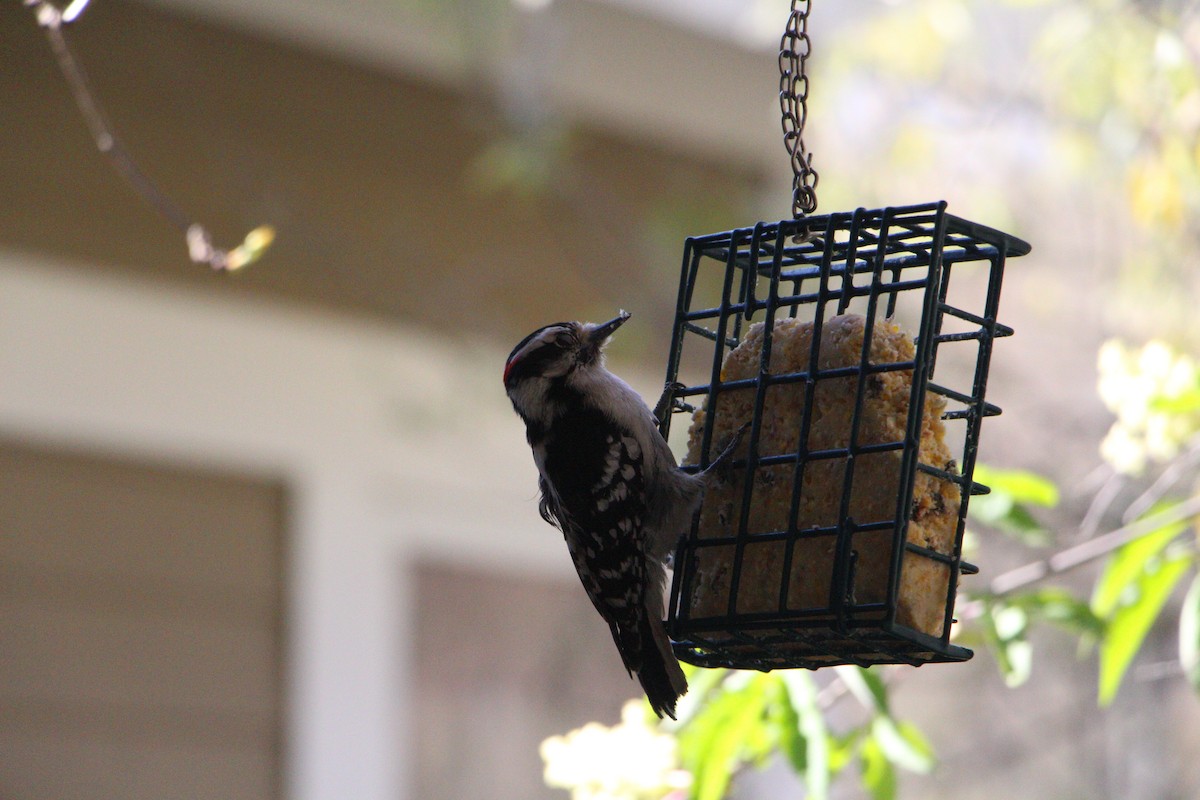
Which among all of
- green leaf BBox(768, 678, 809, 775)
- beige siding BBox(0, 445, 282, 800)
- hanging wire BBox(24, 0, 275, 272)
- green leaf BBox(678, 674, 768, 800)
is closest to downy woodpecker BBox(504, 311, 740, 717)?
green leaf BBox(678, 674, 768, 800)

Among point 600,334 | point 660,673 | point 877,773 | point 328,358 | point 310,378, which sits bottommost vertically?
point 877,773

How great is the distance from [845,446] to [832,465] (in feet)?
0.16

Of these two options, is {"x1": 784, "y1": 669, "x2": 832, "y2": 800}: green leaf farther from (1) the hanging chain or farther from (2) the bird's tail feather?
(1) the hanging chain

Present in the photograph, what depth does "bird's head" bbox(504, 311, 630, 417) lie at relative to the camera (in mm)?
3508

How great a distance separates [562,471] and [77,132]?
143 inches

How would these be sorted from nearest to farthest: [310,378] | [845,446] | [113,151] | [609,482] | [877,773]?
[845,446] → [113,151] → [877,773] → [609,482] → [310,378]

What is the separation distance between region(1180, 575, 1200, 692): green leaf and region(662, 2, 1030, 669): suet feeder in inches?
30.7

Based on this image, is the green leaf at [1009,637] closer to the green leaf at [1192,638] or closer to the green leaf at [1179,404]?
the green leaf at [1192,638]

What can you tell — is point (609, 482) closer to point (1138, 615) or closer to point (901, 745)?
point (901, 745)

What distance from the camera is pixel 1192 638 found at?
324 centimetres

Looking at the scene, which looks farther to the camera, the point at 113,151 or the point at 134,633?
the point at 134,633

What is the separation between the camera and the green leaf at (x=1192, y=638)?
3.20 m

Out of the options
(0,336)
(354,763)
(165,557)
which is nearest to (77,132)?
(0,336)

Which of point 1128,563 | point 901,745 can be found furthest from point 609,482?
point 1128,563
